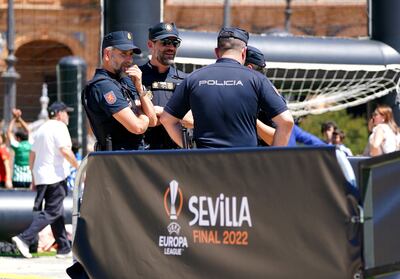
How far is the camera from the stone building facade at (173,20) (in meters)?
50.3

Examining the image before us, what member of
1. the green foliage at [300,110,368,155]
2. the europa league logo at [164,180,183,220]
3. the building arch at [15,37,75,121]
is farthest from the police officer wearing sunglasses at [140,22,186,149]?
the building arch at [15,37,75,121]

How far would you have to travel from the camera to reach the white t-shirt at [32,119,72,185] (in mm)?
12875

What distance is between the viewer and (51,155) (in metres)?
13.0

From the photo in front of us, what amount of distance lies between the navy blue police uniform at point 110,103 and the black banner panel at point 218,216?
23.4 inches

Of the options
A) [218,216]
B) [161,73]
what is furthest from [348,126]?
[218,216]

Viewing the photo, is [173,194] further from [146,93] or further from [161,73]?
[161,73]

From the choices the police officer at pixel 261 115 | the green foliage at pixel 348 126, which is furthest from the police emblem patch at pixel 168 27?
the green foliage at pixel 348 126

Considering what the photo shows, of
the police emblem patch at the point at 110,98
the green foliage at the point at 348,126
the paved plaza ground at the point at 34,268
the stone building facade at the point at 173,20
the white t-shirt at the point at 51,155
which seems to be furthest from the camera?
the stone building facade at the point at 173,20

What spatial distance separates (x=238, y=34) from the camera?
7.53 metres

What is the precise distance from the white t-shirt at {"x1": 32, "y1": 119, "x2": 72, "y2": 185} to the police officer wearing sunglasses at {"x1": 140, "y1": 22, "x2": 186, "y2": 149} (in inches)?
180

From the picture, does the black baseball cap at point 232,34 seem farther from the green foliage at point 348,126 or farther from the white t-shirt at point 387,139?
the green foliage at point 348,126

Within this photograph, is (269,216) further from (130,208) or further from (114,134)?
(114,134)

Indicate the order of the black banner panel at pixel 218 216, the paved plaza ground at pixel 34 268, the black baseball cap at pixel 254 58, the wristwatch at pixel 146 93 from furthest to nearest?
the paved plaza ground at pixel 34 268
the black baseball cap at pixel 254 58
the wristwatch at pixel 146 93
the black banner panel at pixel 218 216

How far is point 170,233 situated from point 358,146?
3022 cm
